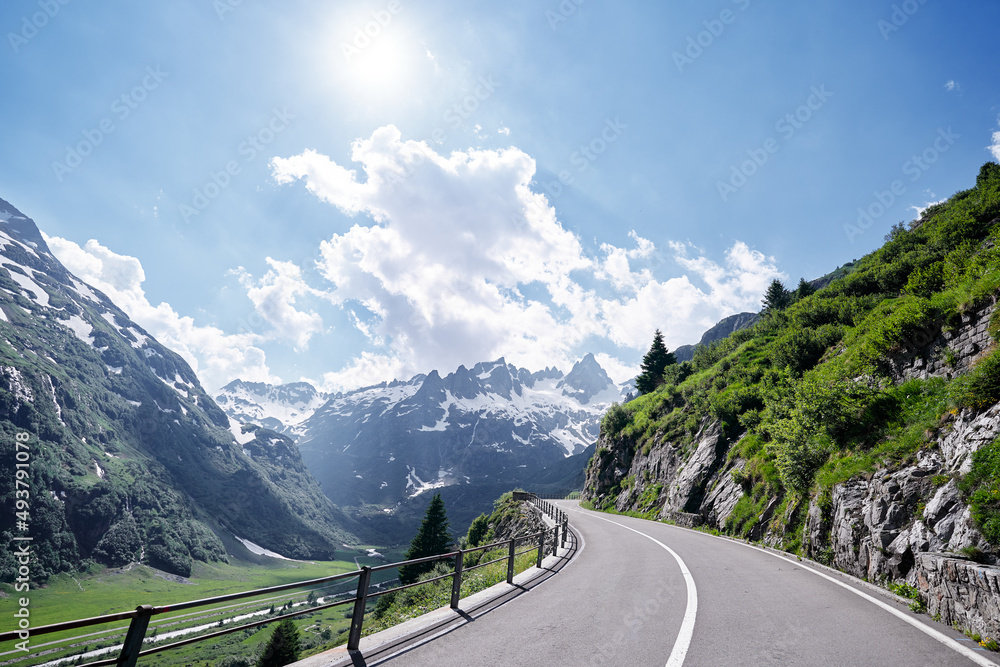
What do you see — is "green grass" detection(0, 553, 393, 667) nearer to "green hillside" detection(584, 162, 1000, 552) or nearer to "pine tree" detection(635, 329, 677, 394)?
"pine tree" detection(635, 329, 677, 394)

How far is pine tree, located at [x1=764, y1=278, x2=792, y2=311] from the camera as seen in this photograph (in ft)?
170

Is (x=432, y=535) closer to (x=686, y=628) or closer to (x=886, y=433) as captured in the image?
(x=886, y=433)

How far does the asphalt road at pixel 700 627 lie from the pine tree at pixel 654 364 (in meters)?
48.1

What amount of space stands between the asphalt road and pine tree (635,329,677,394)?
48135mm

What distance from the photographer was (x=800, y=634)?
22.9 feet

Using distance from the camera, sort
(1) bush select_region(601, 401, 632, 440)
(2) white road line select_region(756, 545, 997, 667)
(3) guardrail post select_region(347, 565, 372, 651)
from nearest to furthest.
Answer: (2) white road line select_region(756, 545, 997, 667) < (3) guardrail post select_region(347, 565, 372, 651) < (1) bush select_region(601, 401, 632, 440)

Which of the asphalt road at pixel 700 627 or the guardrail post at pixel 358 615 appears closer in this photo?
the asphalt road at pixel 700 627

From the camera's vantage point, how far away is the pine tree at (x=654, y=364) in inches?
2299

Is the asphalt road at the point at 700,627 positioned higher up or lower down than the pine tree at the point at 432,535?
higher up

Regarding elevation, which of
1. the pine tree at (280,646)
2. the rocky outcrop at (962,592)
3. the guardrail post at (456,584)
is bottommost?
the pine tree at (280,646)

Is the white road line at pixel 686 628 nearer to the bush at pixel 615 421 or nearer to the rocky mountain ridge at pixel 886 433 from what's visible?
the rocky mountain ridge at pixel 886 433

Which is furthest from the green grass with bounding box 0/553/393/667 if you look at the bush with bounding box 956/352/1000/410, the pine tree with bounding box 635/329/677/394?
the bush with bounding box 956/352/1000/410

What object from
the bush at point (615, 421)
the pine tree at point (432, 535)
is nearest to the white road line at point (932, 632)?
the bush at point (615, 421)

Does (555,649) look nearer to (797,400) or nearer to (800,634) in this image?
(800,634)
